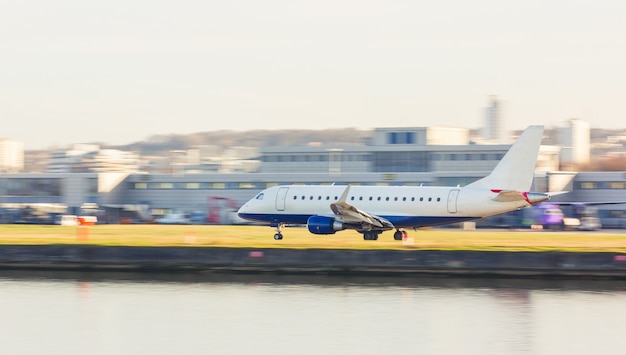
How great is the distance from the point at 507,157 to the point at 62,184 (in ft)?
205

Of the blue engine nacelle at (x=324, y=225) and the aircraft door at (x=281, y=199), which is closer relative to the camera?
the blue engine nacelle at (x=324, y=225)

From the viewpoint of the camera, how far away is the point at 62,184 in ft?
368

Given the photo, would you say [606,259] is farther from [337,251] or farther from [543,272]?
[337,251]

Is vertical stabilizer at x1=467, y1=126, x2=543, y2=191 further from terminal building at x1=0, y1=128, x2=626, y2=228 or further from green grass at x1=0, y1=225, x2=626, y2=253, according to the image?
terminal building at x1=0, y1=128, x2=626, y2=228

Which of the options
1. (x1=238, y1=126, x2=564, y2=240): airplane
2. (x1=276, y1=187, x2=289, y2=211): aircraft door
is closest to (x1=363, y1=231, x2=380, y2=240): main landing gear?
(x1=238, y1=126, x2=564, y2=240): airplane

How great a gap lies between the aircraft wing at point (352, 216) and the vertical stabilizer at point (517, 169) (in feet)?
20.9

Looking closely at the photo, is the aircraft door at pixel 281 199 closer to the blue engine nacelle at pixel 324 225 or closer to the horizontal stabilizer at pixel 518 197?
the blue engine nacelle at pixel 324 225

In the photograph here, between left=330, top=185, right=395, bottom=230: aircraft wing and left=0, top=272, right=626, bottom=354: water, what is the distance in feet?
48.1

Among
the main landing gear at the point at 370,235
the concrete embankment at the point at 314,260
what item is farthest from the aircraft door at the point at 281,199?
the concrete embankment at the point at 314,260

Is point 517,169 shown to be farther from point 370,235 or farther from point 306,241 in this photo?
point 306,241

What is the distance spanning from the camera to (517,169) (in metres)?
62.6

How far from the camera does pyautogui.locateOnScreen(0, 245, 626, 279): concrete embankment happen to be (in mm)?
44812

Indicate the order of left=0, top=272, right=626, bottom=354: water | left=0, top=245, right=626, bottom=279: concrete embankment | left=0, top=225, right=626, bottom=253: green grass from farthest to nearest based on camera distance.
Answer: left=0, top=225, right=626, bottom=253: green grass → left=0, top=245, right=626, bottom=279: concrete embankment → left=0, top=272, right=626, bottom=354: water

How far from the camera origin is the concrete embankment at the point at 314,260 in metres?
44.8
